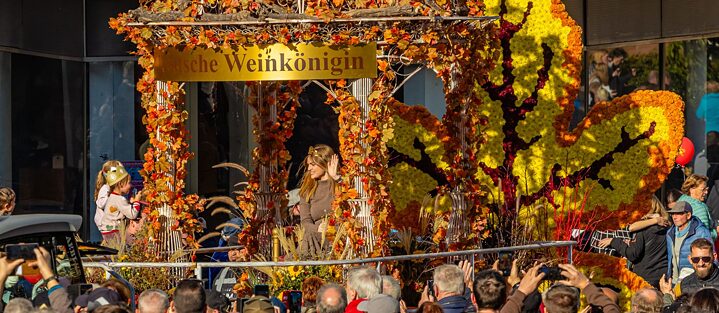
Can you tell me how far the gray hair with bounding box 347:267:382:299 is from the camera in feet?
32.9

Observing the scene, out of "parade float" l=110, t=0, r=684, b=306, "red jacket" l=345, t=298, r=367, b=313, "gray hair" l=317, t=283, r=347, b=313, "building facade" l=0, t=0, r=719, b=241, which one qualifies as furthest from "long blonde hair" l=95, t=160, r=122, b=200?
"gray hair" l=317, t=283, r=347, b=313

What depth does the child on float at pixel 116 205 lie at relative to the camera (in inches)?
677

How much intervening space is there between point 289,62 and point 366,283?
12.7 feet

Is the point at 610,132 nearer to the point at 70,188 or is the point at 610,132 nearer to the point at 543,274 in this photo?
the point at 543,274

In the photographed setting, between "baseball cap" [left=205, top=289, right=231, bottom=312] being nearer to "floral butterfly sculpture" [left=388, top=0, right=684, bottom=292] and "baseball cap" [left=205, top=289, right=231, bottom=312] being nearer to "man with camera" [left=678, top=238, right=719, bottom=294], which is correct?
"man with camera" [left=678, top=238, right=719, bottom=294]

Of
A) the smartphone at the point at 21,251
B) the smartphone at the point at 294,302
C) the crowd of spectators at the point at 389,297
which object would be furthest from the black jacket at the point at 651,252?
the smartphone at the point at 21,251

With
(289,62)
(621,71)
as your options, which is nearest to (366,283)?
(289,62)

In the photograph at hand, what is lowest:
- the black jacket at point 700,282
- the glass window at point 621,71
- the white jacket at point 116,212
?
the black jacket at point 700,282

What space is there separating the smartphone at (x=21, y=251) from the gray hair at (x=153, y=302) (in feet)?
4.00

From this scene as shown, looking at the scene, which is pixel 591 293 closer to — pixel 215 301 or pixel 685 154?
pixel 215 301

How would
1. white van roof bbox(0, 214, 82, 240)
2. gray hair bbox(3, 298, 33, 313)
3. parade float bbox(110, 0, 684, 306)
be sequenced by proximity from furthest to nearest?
parade float bbox(110, 0, 684, 306)
white van roof bbox(0, 214, 82, 240)
gray hair bbox(3, 298, 33, 313)

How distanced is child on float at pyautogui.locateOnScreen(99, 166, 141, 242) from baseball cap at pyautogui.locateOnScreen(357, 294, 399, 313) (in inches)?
314

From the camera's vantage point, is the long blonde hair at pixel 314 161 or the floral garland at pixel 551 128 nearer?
the long blonde hair at pixel 314 161

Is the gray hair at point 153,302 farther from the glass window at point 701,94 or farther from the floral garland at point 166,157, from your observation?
the glass window at point 701,94
